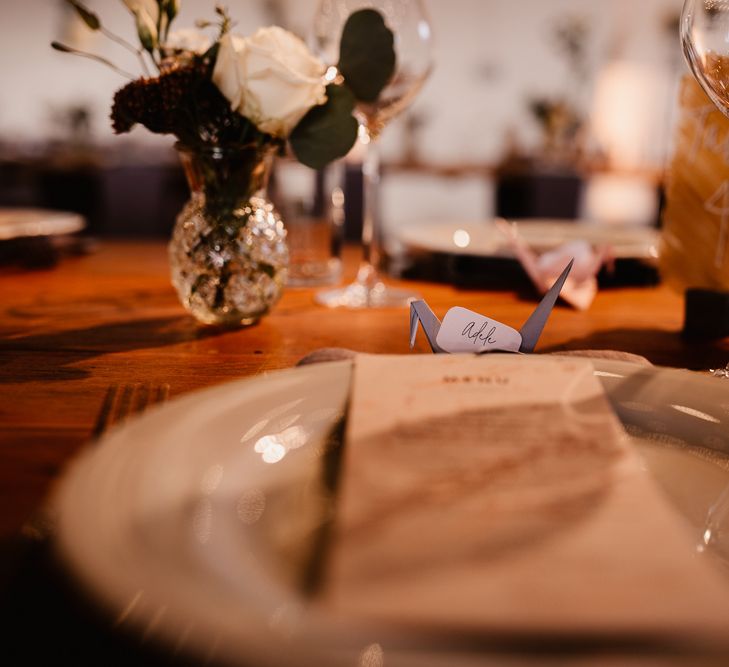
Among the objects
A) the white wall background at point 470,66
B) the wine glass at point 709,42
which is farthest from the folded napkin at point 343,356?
the white wall background at point 470,66

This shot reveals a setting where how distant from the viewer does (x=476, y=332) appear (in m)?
0.40

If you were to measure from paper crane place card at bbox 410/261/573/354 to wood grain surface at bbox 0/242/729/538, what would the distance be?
0.13m

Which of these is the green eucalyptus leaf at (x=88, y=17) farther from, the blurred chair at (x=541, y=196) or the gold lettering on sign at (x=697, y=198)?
the blurred chair at (x=541, y=196)

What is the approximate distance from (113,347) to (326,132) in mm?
249

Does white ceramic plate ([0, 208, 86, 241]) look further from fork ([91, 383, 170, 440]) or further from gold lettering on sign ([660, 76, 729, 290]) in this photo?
gold lettering on sign ([660, 76, 729, 290])

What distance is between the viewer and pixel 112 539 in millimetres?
183

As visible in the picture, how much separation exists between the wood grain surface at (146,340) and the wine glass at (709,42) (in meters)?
0.20

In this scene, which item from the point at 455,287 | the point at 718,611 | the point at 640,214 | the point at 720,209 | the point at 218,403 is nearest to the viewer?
the point at 718,611

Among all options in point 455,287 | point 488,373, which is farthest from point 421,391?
point 455,287

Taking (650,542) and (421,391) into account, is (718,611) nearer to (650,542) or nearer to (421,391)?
(650,542)

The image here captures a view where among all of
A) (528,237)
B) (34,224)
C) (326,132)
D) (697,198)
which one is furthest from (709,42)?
(34,224)

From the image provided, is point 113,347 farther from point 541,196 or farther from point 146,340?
point 541,196

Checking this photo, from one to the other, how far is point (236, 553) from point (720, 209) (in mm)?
566

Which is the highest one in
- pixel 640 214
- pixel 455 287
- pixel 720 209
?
pixel 720 209
